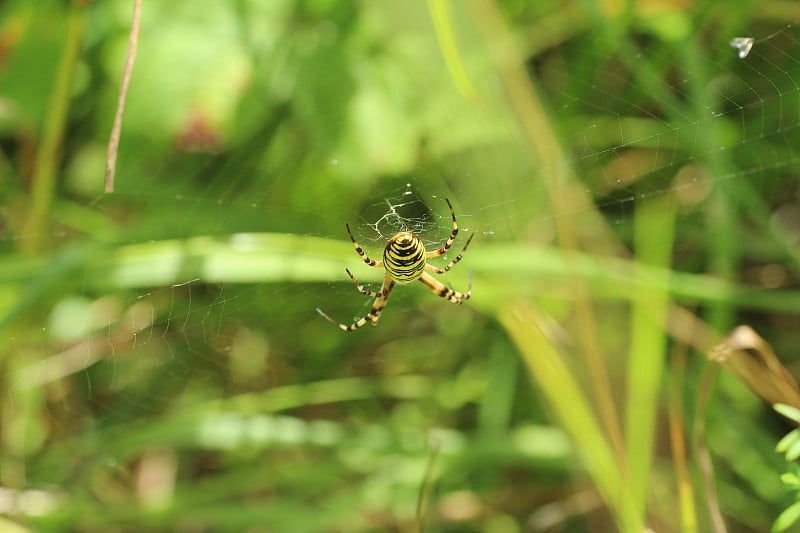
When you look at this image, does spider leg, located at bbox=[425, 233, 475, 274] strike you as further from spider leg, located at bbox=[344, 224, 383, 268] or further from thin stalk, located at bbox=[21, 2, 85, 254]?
thin stalk, located at bbox=[21, 2, 85, 254]

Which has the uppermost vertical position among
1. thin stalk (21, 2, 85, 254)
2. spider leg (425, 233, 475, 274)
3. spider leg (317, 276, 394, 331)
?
thin stalk (21, 2, 85, 254)

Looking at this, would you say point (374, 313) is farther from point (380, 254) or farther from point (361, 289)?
point (380, 254)

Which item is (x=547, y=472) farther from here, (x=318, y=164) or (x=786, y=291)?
(x=318, y=164)

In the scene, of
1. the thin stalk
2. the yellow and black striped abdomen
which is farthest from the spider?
the thin stalk

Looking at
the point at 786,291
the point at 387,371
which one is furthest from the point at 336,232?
the point at 786,291

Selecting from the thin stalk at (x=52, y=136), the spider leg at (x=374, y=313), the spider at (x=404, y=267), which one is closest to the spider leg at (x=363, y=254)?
the spider at (x=404, y=267)

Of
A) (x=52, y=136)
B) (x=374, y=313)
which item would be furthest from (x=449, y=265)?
(x=52, y=136)
